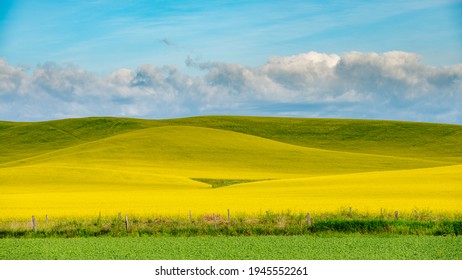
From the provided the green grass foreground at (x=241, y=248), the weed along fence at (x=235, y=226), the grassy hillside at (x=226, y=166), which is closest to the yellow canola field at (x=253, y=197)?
the grassy hillside at (x=226, y=166)

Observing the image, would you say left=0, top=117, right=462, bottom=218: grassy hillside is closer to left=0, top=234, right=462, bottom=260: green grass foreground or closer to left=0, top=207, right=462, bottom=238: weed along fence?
left=0, top=207, right=462, bottom=238: weed along fence

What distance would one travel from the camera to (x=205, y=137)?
117m

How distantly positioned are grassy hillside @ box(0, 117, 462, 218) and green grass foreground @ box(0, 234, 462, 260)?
9715 millimetres

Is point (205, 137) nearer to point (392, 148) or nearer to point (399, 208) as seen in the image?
point (392, 148)

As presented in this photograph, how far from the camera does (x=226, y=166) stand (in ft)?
306

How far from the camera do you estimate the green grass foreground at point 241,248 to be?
22.4 m

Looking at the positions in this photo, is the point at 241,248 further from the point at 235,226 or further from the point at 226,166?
the point at 226,166

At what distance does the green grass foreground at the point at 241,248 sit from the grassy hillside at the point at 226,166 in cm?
972

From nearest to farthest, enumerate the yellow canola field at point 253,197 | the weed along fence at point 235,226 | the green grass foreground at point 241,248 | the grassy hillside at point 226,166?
the green grass foreground at point 241,248, the weed along fence at point 235,226, the yellow canola field at point 253,197, the grassy hillside at point 226,166

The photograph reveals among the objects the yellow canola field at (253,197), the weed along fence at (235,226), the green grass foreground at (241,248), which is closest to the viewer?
the green grass foreground at (241,248)

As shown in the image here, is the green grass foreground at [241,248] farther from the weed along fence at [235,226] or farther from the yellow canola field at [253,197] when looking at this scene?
the yellow canola field at [253,197]

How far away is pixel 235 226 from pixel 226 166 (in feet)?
211

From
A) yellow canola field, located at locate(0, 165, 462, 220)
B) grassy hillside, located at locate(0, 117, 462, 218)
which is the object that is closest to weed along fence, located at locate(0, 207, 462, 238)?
yellow canola field, located at locate(0, 165, 462, 220)

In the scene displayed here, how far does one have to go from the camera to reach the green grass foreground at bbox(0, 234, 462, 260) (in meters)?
22.4
